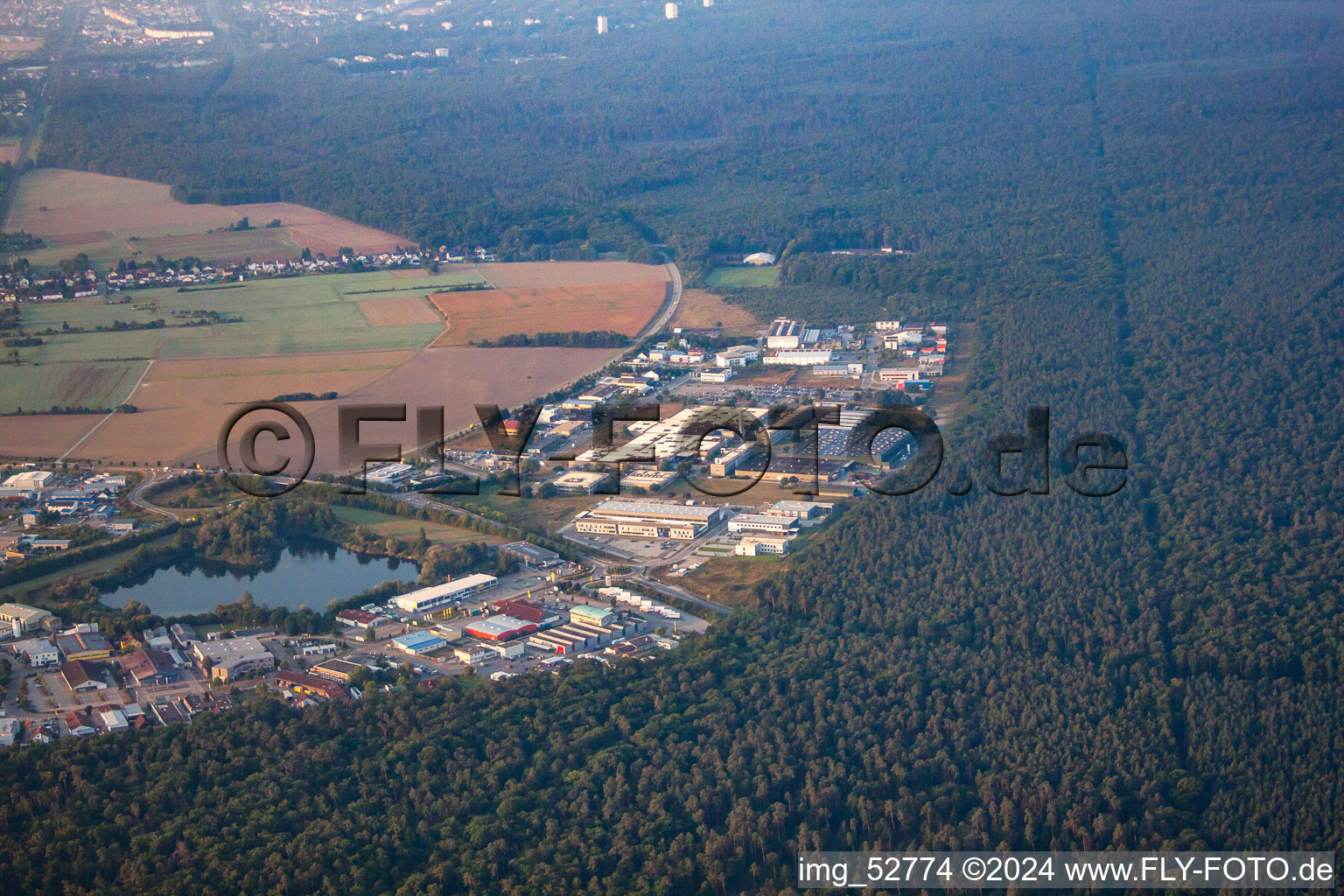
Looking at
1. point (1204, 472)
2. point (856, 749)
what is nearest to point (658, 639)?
point (856, 749)

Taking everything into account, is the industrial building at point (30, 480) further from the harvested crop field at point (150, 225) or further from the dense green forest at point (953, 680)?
the harvested crop field at point (150, 225)

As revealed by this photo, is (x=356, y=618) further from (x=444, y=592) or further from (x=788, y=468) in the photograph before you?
(x=788, y=468)

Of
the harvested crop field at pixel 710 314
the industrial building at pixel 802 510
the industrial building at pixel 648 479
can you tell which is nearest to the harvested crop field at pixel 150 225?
the harvested crop field at pixel 710 314

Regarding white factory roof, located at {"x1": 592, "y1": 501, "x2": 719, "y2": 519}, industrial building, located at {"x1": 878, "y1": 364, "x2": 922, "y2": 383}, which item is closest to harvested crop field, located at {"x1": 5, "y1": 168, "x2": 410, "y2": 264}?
industrial building, located at {"x1": 878, "y1": 364, "x2": 922, "y2": 383}

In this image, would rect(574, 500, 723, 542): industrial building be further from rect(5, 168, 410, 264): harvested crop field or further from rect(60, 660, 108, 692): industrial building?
rect(5, 168, 410, 264): harvested crop field

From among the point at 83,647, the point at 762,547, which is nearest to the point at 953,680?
the point at 762,547

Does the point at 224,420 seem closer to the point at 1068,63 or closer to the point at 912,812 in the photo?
the point at 912,812

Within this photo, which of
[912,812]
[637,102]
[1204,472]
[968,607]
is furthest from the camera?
[637,102]
